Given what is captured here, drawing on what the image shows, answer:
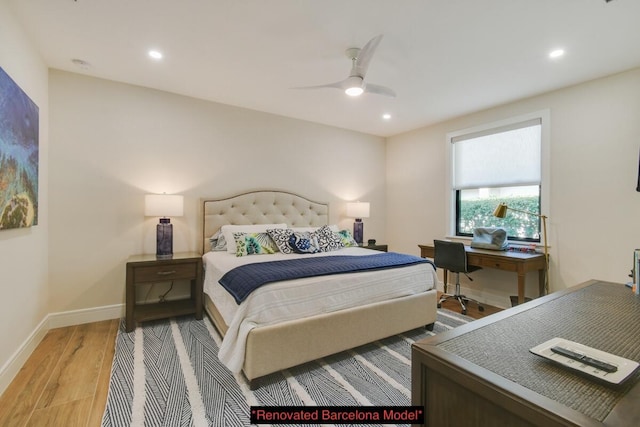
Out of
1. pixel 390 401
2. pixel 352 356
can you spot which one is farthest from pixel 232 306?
pixel 390 401

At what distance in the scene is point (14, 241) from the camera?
6.93 ft

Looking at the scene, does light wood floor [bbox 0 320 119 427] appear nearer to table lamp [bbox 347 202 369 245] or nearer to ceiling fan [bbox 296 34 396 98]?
ceiling fan [bbox 296 34 396 98]

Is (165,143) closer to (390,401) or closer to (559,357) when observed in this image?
(390,401)

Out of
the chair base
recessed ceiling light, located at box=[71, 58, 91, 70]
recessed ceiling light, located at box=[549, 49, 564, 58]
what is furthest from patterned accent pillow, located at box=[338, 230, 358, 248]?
recessed ceiling light, located at box=[71, 58, 91, 70]

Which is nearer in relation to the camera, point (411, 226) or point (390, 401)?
point (390, 401)

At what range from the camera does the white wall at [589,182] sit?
280 cm

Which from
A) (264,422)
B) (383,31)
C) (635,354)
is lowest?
(264,422)

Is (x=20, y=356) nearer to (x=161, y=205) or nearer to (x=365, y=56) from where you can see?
(x=161, y=205)

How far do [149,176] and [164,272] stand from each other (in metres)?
1.13

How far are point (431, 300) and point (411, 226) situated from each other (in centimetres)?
217

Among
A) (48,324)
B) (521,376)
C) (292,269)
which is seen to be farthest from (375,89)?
(48,324)

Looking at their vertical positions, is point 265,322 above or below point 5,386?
above

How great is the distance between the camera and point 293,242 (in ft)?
10.9

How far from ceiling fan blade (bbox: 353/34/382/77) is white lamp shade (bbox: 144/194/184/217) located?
225 cm
